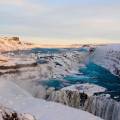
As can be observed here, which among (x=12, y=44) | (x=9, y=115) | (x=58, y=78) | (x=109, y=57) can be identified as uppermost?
(x=12, y=44)

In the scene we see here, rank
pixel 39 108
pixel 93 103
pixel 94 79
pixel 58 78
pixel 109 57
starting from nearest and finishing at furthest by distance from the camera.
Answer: pixel 39 108, pixel 93 103, pixel 94 79, pixel 58 78, pixel 109 57

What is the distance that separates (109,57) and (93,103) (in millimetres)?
2283

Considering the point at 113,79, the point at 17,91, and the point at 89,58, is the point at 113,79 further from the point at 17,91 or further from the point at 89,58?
the point at 17,91

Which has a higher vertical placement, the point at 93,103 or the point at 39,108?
the point at 39,108

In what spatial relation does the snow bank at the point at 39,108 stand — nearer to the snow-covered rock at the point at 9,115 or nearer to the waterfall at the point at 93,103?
the waterfall at the point at 93,103

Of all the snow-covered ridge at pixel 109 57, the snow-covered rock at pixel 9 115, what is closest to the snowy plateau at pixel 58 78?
the snow-covered ridge at pixel 109 57

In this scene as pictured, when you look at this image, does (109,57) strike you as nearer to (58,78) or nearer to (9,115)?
(58,78)

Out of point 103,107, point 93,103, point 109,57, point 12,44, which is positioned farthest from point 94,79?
point 12,44

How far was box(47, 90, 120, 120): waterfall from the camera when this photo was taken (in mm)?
11164

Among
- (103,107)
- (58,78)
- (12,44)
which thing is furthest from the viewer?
(12,44)

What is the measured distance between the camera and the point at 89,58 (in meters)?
14.0

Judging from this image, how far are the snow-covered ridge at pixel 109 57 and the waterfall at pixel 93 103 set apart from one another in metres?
1.47

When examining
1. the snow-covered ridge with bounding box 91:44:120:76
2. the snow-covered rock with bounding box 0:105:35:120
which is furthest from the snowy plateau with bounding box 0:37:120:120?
the snow-covered rock with bounding box 0:105:35:120

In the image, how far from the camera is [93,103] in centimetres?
1155
